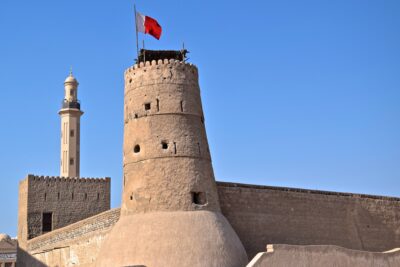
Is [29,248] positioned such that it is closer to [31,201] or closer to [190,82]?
[31,201]

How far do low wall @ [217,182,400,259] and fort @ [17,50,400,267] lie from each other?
3 cm

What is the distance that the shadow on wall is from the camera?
2672cm

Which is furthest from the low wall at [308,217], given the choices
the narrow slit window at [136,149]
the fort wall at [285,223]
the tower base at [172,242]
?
the narrow slit window at [136,149]

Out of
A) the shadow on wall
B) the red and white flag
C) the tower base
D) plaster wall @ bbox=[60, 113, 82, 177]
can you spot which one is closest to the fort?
the tower base

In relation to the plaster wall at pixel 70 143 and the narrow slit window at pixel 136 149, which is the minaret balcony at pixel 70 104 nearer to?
the plaster wall at pixel 70 143

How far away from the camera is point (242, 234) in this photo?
2161 centimetres

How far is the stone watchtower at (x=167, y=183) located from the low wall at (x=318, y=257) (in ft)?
2.37

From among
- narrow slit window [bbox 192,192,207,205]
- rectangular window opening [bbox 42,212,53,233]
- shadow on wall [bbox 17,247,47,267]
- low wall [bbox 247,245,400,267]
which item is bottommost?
low wall [bbox 247,245,400,267]

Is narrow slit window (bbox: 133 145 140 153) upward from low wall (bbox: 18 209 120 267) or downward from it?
upward

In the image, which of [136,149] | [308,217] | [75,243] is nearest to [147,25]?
[136,149]

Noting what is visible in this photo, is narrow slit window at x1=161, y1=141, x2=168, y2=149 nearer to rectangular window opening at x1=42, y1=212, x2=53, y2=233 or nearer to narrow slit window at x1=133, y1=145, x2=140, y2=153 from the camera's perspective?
narrow slit window at x1=133, y1=145, x2=140, y2=153

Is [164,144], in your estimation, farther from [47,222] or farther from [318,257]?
[47,222]

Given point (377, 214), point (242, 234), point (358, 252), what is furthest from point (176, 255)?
Answer: point (377, 214)

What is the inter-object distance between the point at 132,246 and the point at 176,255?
118 cm
